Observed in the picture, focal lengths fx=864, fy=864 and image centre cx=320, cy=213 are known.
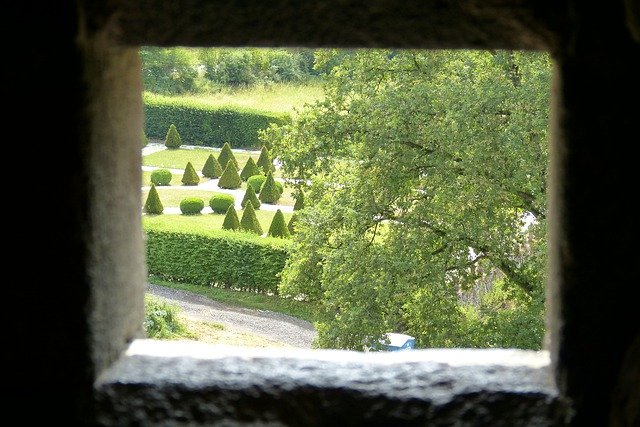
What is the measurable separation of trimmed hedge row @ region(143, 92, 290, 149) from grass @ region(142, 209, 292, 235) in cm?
861

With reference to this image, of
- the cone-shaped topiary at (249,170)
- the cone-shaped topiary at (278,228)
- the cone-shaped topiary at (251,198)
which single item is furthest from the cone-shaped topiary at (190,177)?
the cone-shaped topiary at (278,228)

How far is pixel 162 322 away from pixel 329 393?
9506mm

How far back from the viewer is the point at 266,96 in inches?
1081

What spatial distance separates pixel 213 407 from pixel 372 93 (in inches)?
357

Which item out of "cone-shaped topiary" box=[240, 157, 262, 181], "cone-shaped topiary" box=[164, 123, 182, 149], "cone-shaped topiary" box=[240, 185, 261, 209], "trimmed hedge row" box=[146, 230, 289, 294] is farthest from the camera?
"cone-shaped topiary" box=[164, 123, 182, 149]

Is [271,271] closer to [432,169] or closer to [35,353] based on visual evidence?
[432,169]

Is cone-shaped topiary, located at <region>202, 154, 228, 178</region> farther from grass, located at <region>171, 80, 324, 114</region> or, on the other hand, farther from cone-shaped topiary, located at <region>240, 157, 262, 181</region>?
grass, located at <region>171, 80, 324, 114</region>

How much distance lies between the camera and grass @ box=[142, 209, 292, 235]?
16.5m

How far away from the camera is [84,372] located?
125cm

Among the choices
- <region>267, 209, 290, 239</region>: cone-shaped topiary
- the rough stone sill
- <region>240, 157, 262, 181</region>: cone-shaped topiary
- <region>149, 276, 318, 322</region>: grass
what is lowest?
<region>149, 276, 318, 322</region>: grass

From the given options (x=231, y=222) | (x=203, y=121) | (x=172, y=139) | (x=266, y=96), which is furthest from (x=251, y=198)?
(x=203, y=121)

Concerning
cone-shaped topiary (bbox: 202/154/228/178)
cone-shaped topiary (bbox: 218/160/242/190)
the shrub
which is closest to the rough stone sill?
the shrub

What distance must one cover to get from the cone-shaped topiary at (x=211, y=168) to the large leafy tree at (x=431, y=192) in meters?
12.5

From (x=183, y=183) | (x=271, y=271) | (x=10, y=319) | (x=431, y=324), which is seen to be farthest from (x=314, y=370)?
(x=183, y=183)
